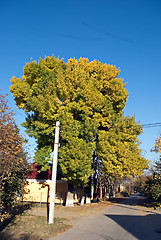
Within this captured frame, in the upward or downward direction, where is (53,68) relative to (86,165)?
upward

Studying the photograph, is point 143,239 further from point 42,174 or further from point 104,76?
point 42,174

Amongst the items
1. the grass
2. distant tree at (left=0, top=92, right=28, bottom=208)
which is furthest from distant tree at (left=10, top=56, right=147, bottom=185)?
distant tree at (left=0, top=92, right=28, bottom=208)

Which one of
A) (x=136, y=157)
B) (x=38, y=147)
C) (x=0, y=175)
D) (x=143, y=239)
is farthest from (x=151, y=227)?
(x=38, y=147)

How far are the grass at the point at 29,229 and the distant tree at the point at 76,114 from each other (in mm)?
4869

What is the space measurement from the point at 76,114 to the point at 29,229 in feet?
32.4

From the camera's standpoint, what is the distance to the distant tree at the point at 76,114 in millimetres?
16000

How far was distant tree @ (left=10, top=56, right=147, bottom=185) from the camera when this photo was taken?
16.0 m

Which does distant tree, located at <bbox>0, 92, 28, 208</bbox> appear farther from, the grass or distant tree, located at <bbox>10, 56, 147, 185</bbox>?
Result: distant tree, located at <bbox>10, 56, 147, 185</bbox>

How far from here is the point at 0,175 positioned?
26.2ft

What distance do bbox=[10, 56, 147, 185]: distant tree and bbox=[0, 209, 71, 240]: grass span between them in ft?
16.0

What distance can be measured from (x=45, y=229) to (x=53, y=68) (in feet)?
41.6

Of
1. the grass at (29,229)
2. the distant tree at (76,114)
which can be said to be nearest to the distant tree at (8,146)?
the grass at (29,229)

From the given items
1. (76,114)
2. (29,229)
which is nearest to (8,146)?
(29,229)

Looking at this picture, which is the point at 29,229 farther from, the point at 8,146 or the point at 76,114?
the point at 76,114
